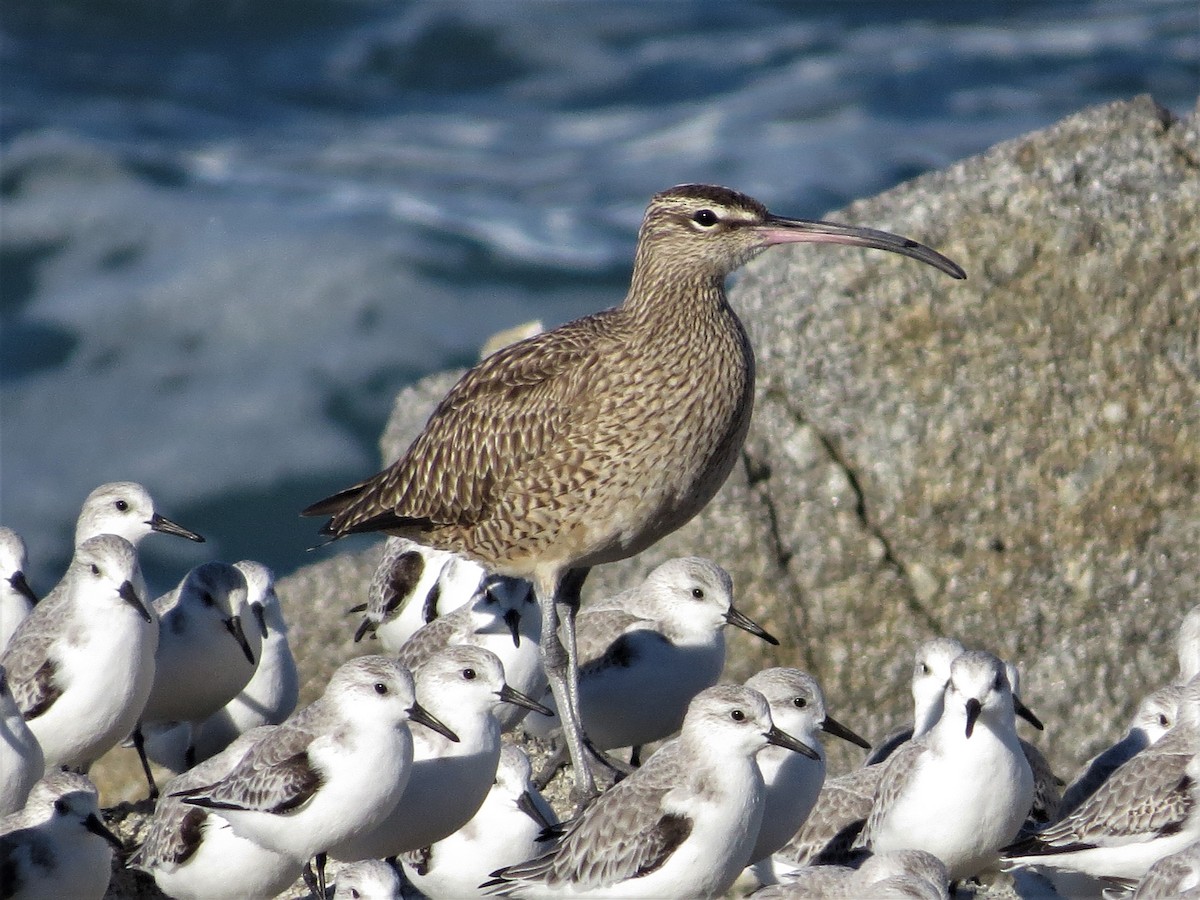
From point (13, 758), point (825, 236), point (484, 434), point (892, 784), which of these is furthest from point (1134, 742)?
point (13, 758)

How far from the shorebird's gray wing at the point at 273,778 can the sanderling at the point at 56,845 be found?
1.34 ft

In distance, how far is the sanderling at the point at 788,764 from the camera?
25.7 ft

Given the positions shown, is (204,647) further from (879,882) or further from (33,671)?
(879,882)

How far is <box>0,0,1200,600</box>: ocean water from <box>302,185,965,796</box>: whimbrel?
1862cm

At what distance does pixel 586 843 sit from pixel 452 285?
Answer: 1021 inches

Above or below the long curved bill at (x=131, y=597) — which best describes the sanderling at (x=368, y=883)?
below

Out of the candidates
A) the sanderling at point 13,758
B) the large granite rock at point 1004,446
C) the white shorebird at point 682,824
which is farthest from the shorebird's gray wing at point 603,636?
the sanderling at point 13,758

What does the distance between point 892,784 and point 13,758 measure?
3.78 meters

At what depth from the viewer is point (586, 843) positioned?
7.36 meters

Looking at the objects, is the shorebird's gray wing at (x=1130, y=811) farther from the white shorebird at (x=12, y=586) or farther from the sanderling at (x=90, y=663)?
the white shorebird at (x=12, y=586)

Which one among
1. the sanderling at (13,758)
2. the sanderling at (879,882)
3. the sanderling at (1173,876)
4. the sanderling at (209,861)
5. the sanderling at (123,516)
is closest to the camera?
the sanderling at (879,882)

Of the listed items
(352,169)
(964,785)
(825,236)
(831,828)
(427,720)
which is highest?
(825,236)

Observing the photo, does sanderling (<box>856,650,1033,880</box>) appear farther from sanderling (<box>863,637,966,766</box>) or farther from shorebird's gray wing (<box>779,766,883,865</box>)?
sanderling (<box>863,637,966,766</box>)

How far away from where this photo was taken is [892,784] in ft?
25.7
